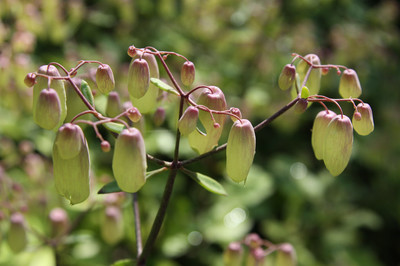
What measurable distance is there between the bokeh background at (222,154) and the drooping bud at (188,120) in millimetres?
947

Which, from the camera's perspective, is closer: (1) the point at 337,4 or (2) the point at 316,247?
(2) the point at 316,247

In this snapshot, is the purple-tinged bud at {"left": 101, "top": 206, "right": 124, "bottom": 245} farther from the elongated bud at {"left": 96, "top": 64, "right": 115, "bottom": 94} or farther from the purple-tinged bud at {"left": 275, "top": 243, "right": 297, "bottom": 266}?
the elongated bud at {"left": 96, "top": 64, "right": 115, "bottom": 94}

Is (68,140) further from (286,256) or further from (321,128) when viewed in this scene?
(286,256)

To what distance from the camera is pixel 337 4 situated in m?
3.19

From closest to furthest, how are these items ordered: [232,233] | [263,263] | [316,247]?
[263,263] < [232,233] < [316,247]

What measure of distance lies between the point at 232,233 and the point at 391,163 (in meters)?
1.00

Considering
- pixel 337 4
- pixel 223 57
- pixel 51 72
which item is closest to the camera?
pixel 51 72

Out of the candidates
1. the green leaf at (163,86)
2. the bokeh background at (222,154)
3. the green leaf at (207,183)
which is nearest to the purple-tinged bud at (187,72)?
the green leaf at (163,86)

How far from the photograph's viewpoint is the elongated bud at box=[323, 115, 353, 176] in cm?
72

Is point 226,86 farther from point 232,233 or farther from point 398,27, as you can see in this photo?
point 398,27

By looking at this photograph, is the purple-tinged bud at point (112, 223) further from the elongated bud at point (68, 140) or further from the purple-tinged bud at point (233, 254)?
the elongated bud at point (68, 140)

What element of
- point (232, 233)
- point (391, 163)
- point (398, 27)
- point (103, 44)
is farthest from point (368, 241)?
point (398, 27)

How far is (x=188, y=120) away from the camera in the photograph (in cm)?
70

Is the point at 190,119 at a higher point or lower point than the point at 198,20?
higher
